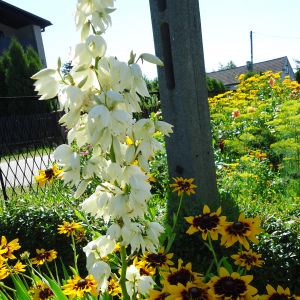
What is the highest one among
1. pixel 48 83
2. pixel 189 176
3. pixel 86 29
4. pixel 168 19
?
pixel 168 19

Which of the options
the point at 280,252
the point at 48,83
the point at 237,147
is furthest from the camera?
the point at 237,147

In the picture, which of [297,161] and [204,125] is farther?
[297,161]

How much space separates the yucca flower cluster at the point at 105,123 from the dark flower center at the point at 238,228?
0.96 ft

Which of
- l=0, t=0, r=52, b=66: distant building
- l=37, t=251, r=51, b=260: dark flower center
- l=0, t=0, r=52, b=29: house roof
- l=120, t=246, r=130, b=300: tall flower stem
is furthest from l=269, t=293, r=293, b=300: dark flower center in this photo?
l=0, t=0, r=52, b=29: house roof

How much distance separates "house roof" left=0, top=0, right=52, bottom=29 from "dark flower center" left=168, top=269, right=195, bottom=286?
20352mm

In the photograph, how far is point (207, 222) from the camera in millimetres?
1492

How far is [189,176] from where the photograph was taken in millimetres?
3100

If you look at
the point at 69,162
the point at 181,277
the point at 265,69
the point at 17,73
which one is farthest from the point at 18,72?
the point at 265,69

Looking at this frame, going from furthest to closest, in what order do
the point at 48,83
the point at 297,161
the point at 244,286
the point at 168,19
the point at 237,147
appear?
the point at 237,147 < the point at 297,161 < the point at 168,19 < the point at 48,83 < the point at 244,286

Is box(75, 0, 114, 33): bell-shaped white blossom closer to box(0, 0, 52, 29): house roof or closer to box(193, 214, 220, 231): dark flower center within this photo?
box(193, 214, 220, 231): dark flower center

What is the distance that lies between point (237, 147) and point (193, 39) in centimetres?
232

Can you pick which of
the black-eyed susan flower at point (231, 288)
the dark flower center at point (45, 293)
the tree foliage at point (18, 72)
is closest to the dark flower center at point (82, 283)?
the dark flower center at point (45, 293)

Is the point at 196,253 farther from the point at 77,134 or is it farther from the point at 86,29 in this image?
the point at 86,29

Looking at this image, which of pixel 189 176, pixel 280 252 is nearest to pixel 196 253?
pixel 280 252
